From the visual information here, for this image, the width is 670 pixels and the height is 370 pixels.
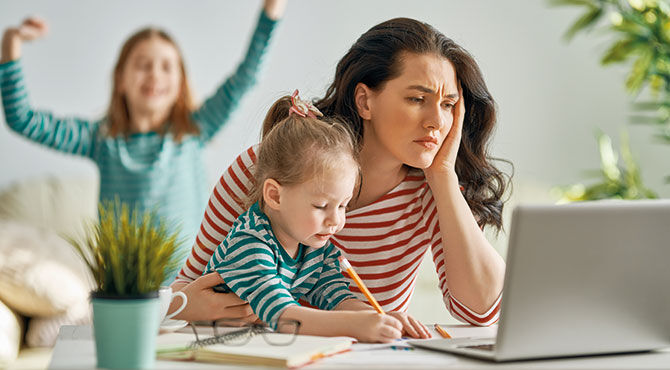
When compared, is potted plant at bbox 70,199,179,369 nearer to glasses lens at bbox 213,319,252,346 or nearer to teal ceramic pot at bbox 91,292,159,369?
teal ceramic pot at bbox 91,292,159,369

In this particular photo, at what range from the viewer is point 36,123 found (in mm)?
2766

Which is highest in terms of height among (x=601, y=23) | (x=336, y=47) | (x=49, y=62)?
(x=601, y=23)

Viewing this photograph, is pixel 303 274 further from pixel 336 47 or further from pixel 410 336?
pixel 336 47

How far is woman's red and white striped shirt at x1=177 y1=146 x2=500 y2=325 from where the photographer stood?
1.46m

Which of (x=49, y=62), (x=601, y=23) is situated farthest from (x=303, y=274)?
(x=601, y=23)

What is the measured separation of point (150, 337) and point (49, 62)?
2640 mm

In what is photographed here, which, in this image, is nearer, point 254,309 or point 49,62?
point 254,309

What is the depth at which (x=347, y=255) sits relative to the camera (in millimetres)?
1531

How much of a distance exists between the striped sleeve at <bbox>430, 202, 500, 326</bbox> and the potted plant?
0.68 m

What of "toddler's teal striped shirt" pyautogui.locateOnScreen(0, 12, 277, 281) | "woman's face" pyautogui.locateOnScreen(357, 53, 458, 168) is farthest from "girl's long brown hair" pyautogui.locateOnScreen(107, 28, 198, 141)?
"woman's face" pyautogui.locateOnScreen(357, 53, 458, 168)

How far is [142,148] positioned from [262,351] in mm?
1962

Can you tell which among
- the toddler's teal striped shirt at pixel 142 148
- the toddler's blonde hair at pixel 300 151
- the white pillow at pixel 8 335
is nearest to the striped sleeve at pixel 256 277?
the toddler's blonde hair at pixel 300 151

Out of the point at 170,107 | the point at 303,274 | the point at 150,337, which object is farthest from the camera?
the point at 170,107

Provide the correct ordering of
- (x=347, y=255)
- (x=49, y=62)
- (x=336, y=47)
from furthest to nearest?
(x=336, y=47)
(x=49, y=62)
(x=347, y=255)
